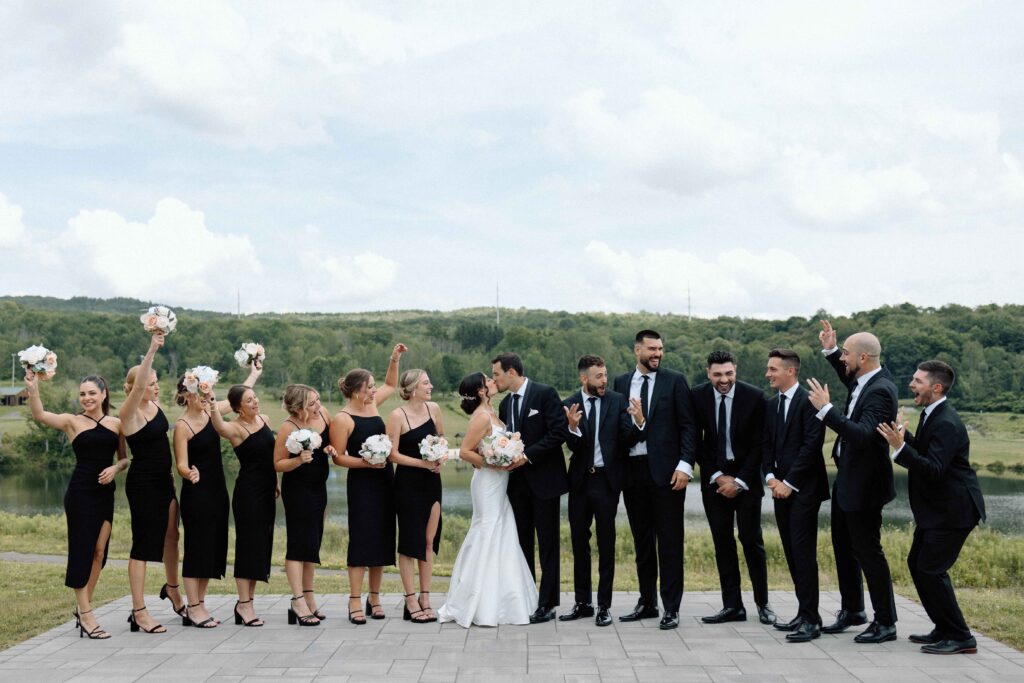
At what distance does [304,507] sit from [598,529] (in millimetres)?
2506

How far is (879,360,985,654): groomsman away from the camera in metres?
6.85

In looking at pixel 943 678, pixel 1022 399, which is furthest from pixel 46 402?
pixel 1022 399

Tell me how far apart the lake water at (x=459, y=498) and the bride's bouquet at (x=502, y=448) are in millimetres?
20484

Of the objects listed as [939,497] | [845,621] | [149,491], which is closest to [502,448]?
[149,491]

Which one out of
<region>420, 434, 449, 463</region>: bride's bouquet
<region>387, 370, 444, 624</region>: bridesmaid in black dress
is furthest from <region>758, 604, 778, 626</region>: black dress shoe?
<region>420, 434, 449, 463</region>: bride's bouquet

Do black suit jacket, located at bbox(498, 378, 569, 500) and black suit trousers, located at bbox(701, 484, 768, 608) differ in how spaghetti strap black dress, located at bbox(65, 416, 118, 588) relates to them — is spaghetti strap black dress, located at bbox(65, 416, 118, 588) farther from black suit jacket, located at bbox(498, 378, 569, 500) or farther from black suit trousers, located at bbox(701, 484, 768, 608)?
black suit trousers, located at bbox(701, 484, 768, 608)

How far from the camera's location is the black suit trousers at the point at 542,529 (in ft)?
26.7

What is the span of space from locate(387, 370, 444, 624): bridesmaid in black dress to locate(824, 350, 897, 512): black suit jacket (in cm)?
327

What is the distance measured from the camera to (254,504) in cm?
799

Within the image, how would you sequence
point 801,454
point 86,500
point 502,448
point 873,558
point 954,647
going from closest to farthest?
point 954,647
point 873,558
point 801,454
point 86,500
point 502,448

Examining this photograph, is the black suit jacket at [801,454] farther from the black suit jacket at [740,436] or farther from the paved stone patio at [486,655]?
the paved stone patio at [486,655]

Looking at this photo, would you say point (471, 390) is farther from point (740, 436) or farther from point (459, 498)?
point (459, 498)

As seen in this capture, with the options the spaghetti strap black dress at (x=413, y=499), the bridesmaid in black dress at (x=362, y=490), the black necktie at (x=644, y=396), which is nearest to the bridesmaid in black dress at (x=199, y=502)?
the bridesmaid in black dress at (x=362, y=490)

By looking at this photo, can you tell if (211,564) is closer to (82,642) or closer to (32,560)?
(82,642)
